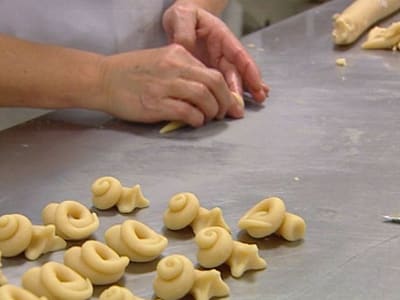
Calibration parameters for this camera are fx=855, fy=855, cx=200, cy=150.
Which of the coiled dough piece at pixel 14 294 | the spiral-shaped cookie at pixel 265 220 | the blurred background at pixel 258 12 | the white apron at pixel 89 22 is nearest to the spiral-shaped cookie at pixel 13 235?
the coiled dough piece at pixel 14 294

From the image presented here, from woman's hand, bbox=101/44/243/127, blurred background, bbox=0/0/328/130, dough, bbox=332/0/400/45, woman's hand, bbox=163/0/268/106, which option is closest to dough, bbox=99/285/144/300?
woman's hand, bbox=101/44/243/127

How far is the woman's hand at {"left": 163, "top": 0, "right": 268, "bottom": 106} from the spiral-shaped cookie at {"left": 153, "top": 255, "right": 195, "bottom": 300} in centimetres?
55

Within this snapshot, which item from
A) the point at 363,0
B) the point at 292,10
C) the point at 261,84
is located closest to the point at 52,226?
the point at 261,84

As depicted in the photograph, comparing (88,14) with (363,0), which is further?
(363,0)

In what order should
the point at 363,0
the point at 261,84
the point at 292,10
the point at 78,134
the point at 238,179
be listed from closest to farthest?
the point at 238,179, the point at 78,134, the point at 261,84, the point at 363,0, the point at 292,10

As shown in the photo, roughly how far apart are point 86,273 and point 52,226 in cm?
9

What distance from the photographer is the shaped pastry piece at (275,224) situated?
0.89 m

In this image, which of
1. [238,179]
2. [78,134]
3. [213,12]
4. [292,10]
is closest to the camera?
[238,179]

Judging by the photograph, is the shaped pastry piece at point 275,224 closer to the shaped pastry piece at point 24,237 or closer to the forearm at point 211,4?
the shaped pastry piece at point 24,237

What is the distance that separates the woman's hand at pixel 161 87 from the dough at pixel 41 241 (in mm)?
349

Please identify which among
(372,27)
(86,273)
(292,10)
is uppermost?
(86,273)

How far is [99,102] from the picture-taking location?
1.21 metres

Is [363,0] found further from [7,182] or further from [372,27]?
[7,182]

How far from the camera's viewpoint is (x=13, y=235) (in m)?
0.87
